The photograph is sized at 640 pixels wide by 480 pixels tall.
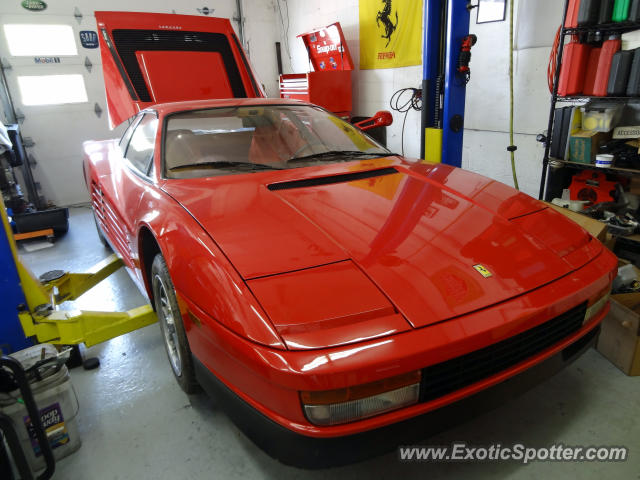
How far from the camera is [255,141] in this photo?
2104mm

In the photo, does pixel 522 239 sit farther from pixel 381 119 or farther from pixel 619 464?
pixel 381 119

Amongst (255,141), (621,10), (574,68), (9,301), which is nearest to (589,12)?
(621,10)

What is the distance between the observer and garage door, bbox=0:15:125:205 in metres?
4.92

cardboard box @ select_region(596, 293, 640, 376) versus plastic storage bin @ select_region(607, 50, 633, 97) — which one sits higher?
plastic storage bin @ select_region(607, 50, 633, 97)

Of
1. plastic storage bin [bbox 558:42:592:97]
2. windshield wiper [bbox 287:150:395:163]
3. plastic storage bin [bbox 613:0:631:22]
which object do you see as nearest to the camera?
windshield wiper [bbox 287:150:395:163]

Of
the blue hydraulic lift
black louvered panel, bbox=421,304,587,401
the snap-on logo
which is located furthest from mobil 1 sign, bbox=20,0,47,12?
black louvered panel, bbox=421,304,587,401

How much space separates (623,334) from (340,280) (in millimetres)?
1507

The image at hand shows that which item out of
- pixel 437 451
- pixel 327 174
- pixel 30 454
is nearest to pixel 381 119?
pixel 327 174

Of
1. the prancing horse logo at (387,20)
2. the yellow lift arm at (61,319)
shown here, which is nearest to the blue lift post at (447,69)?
the prancing horse logo at (387,20)

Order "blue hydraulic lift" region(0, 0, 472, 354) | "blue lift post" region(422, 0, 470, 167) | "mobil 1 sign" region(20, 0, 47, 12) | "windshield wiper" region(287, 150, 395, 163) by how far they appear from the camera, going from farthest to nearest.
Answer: "mobil 1 sign" region(20, 0, 47, 12) → "blue lift post" region(422, 0, 470, 167) → "windshield wiper" region(287, 150, 395, 163) → "blue hydraulic lift" region(0, 0, 472, 354)

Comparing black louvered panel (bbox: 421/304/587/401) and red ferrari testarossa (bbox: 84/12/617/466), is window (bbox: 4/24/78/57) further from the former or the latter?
black louvered panel (bbox: 421/304/587/401)

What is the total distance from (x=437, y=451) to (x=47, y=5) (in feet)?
20.8

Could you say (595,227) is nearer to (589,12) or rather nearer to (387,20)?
(589,12)

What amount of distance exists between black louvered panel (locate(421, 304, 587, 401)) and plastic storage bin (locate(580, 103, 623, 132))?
2144 millimetres
